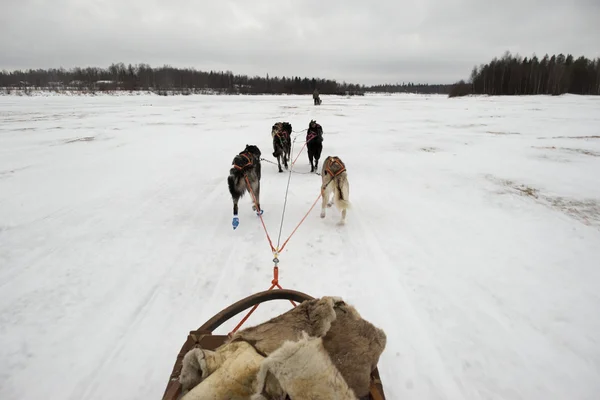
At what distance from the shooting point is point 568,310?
2711 mm

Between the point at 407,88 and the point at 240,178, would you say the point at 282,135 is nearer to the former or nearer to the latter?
the point at 240,178

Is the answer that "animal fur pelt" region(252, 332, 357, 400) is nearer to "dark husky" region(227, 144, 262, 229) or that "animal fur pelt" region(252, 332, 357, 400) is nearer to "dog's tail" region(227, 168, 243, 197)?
"dark husky" region(227, 144, 262, 229)

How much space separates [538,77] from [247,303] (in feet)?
241

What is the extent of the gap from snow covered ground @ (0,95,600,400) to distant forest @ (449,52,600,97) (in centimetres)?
6360

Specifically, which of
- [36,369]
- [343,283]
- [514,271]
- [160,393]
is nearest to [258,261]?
[343,283]

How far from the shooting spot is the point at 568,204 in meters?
5.01

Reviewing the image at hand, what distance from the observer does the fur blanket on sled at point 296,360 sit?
3.48 feet

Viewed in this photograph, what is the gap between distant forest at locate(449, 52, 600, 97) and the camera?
52.1 m

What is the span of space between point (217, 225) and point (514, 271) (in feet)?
13.1

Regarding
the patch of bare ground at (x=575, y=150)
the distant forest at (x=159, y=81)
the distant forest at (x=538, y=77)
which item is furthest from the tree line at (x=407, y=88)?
the patch of bare ground at (x=575, y=150)

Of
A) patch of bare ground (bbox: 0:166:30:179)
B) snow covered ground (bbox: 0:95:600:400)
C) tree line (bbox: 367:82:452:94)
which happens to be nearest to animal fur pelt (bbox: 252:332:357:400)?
snow covered ground (bbox: 0:95:600:400)

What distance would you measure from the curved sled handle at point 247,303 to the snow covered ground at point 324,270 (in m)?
0.87

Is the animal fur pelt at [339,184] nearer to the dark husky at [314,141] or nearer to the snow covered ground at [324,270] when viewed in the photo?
the snow covered ground at [324,270]

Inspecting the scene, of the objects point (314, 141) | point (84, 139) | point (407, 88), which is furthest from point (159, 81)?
point (407, 88)
